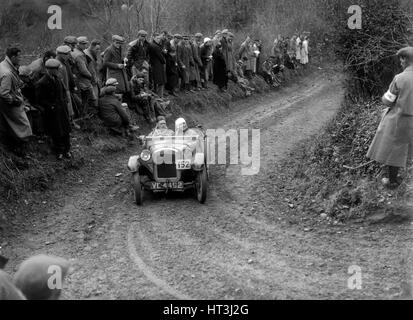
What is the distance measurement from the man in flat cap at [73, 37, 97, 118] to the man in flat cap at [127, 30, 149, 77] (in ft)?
6.84

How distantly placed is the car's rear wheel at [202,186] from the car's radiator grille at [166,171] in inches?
18.1

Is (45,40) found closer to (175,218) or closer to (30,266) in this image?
(175,218)

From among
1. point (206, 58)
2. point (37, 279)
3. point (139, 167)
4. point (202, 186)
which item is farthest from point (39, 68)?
point (206, 58)

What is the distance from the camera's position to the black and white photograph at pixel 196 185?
245 inches

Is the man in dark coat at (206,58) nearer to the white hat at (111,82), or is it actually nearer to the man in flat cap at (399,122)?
the white hat at (111,82)

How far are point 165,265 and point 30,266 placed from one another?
343 cm

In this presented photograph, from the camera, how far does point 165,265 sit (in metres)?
6.90

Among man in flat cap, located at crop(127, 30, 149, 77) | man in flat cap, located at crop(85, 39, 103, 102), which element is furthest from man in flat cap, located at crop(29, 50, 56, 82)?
man in flat cap, located at crop(127, 30, 149, 77)

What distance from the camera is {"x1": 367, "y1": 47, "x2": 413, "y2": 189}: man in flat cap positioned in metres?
7.66

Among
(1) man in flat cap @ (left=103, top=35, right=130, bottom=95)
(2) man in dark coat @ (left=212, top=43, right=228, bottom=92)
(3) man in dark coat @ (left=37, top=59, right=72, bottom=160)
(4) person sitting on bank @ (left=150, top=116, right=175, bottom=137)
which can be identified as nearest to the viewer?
(3) man in dark coat @ (left=37, top=59, right=72, bottom=160)

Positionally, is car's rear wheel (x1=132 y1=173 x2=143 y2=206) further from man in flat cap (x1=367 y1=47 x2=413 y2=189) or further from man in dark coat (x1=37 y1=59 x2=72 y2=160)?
man in flat cap (x1=367 y1=47 x2=413 y2=189)

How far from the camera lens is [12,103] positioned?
9297mm

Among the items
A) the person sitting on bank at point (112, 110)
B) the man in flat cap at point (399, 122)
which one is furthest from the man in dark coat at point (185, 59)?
the man in flat cap at point (399, 122)

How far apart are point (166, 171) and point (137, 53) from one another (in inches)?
242
